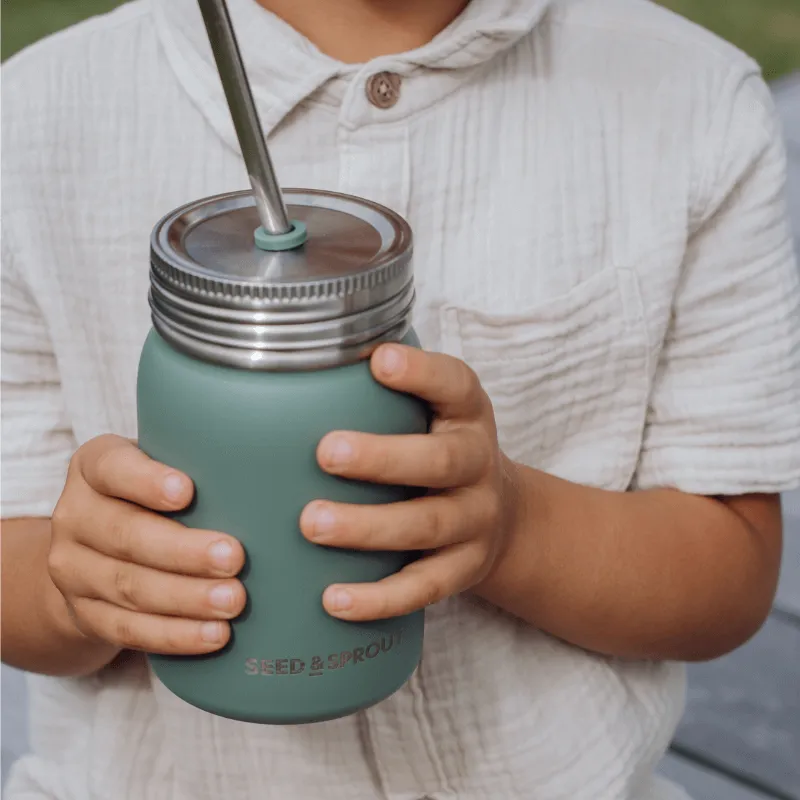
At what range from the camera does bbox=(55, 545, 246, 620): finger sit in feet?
1.62

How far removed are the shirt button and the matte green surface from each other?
0.25 m

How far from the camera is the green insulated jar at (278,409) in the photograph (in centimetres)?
47

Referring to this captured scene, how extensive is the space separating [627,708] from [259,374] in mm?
435

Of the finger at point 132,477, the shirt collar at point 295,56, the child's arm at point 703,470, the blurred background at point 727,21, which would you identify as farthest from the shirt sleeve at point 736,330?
the blurred background at point 727,21

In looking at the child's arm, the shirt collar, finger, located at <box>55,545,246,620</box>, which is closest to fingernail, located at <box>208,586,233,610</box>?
finger, located at <box>55,545,246,620</box>

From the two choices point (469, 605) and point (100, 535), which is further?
point (469, 605)

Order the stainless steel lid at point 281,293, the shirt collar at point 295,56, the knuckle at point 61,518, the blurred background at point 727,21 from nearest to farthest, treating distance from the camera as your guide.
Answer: the stainless steel lid at point 281,293
the knuckle at point 61,518
the shirt collar at point 295,56
the blurred background at point 727,21

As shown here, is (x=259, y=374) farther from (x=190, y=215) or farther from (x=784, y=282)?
(x=784, y=282)

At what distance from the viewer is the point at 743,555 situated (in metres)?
0.77

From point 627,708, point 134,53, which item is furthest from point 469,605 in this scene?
point 134,53

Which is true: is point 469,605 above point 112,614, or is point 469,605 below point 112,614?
below

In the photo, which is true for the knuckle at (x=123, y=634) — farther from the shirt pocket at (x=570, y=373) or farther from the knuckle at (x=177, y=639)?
the shirt pocket at (x=570, y=373)

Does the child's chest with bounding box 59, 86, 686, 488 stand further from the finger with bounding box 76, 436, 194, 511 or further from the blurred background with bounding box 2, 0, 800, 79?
the blurred background with bounding box 2, 0, 800, 79

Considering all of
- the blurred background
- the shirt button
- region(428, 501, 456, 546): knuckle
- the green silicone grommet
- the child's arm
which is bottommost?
the blurred background
